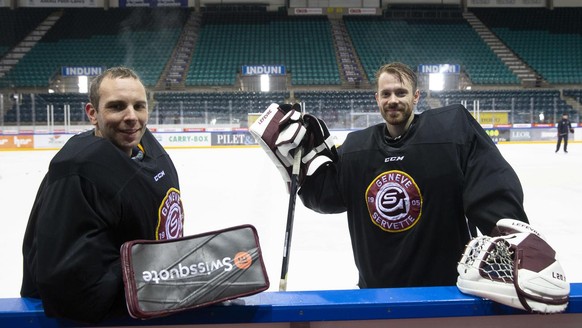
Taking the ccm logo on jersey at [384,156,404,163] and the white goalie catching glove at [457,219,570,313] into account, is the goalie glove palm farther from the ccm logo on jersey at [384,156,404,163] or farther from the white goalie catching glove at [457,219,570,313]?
the white goalie catching glove at [457,219,570,313]

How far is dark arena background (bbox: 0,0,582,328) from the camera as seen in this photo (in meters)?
14.2

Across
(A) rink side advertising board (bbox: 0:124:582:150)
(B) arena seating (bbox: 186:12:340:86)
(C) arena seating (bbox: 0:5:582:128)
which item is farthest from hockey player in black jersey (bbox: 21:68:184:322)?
(B) arena seating (bbox: 186:12:340:86)

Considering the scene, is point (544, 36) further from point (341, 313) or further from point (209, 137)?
point (341, 313)

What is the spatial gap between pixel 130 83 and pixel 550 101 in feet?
55.7

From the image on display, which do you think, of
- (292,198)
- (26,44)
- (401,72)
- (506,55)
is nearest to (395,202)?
(292,198)

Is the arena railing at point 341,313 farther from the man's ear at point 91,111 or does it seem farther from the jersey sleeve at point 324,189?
the jersey sleeve at point 324,189

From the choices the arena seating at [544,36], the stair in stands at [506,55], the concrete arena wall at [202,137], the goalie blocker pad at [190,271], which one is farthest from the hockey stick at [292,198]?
the arena seating at [544,36]

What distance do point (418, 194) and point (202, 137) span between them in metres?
13.0

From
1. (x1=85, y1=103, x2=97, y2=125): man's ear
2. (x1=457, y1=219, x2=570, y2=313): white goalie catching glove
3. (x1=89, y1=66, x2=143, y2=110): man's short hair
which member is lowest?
(x1=457, y1=219, x2=570, y2=313): white goalie catching glove

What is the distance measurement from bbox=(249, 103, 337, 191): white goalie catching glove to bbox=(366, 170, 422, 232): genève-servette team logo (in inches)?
8.4

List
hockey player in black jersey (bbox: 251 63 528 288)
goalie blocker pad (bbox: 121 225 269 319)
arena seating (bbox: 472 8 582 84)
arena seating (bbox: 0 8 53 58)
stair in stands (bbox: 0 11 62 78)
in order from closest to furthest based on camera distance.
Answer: goalie blocker pad (bbox: 121 225 269 319)
hockey player in black jersey (bbox: 251 63 528 288)
stair in stands (bbox: 0 11 62 78)
arena seating (bbox: 472 8 582 84)
arena seating (bbox: 0 8 53 58)

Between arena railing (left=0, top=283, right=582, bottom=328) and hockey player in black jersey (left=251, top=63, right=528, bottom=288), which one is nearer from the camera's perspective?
arena railing (left=0, top=283, right=582, bottom=328)

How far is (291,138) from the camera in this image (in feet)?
5.33

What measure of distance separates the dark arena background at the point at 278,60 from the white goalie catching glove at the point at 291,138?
11.6m
